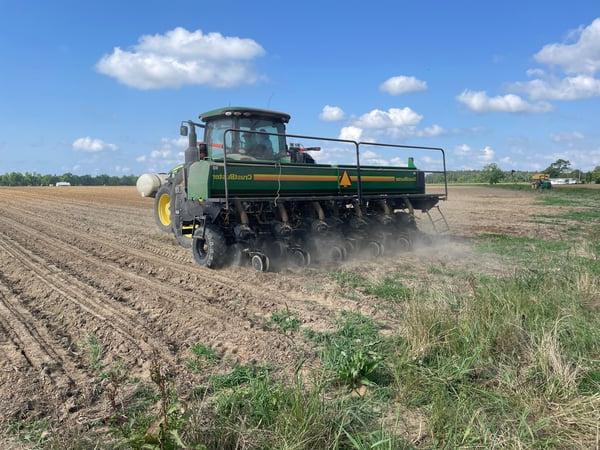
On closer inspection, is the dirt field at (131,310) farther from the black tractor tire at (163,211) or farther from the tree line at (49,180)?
the tree line at (49,180)

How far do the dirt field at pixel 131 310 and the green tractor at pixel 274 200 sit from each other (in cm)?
57

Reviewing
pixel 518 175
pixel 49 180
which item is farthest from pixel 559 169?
pixel 49 180

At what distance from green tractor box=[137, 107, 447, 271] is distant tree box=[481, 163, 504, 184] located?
249 feet

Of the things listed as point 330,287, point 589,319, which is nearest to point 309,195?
point 330,287

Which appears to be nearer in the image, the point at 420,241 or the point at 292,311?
the point at 292,311

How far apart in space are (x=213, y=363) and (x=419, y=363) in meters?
1.63

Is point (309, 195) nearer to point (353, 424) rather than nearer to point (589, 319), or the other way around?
point (589, 319)

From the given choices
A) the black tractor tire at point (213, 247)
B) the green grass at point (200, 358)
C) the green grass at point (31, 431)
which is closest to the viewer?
the green grass at point (31, 431)

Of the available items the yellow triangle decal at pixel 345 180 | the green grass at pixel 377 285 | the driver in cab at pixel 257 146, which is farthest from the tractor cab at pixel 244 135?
the green grass at pixel 377 285

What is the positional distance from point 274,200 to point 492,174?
264ft

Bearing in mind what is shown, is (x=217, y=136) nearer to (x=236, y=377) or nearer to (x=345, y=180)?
(x=345, y=180)

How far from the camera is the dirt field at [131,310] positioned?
3.82m

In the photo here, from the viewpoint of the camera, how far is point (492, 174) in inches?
3199

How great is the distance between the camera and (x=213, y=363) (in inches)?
158
